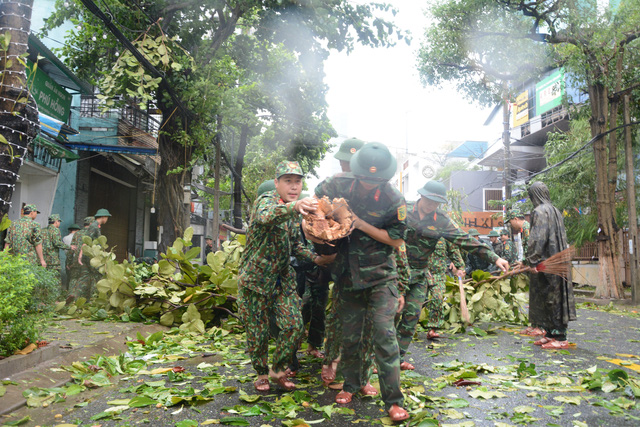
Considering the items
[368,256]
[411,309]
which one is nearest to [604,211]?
[411,309]

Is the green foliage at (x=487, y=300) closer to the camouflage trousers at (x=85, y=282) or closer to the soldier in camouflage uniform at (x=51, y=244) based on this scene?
the camouflage trousers at (x=85, y=282)

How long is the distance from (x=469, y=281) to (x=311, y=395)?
18.2 ft

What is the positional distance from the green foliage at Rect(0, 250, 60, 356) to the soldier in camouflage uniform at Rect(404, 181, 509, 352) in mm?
3637

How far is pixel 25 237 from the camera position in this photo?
10031mm

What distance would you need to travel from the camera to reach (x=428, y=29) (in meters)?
19.0

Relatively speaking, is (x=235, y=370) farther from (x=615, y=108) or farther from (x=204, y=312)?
(x=615, y=108)

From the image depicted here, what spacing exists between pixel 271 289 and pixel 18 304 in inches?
86.0

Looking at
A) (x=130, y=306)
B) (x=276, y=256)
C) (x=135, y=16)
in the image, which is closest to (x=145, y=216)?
(x=135, y=16)

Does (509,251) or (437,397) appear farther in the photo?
(509,251)

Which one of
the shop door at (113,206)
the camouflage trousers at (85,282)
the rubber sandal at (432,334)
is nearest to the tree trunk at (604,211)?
the rubber sandal at (432,334)

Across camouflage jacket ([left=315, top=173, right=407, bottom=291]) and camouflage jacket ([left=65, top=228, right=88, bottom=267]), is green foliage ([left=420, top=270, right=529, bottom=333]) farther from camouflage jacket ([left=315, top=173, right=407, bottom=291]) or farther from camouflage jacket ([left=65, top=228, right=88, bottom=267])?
camouflage jacket ([left=65, top=228, right=88, bottom=267])

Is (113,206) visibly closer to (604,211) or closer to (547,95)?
(604,211)

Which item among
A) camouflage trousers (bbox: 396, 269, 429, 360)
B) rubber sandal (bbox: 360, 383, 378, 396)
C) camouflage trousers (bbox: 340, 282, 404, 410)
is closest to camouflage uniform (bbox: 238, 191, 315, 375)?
camouflage trousers (bbox: 340, 282, 404, 410)

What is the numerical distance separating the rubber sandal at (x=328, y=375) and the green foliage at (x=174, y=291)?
277cm
